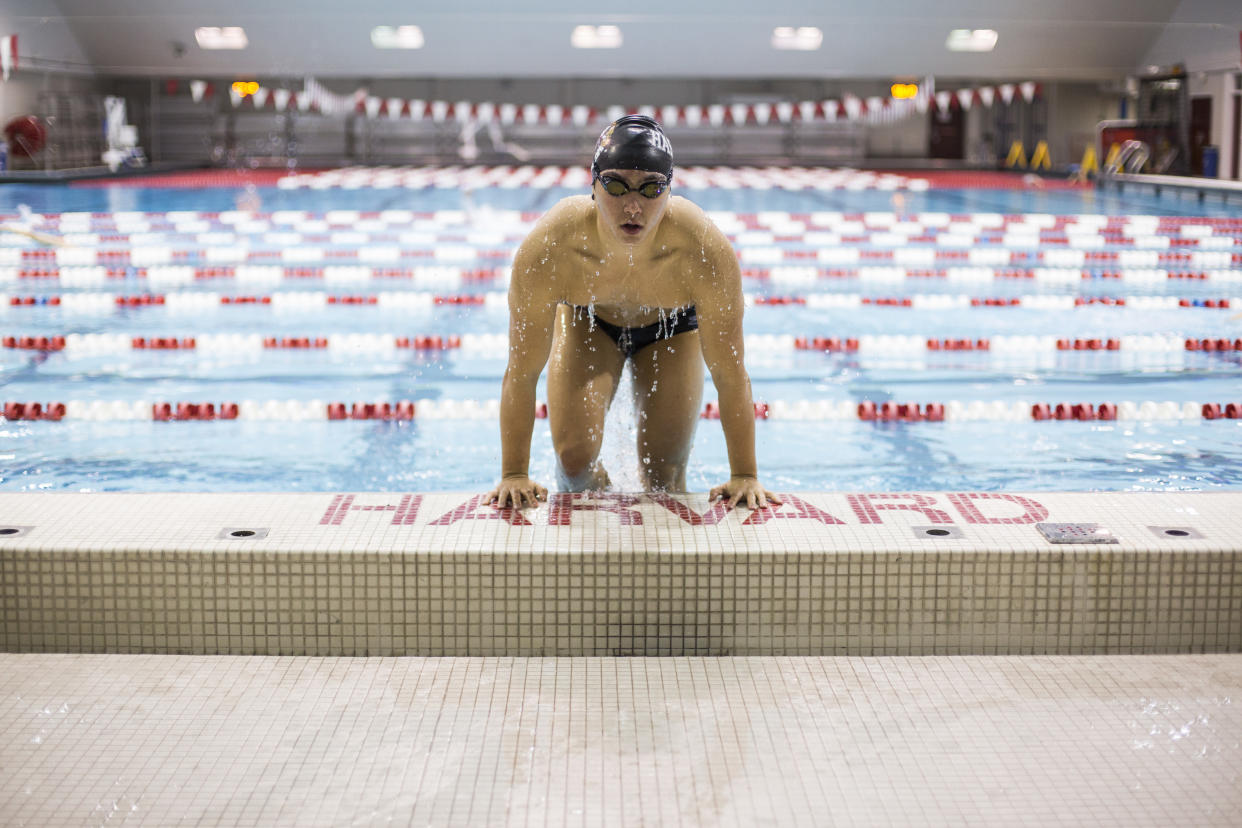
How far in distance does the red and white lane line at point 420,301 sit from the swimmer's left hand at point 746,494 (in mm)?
5474

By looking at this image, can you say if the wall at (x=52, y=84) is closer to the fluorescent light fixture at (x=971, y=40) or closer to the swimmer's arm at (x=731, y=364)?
the fluorescent light fixture at (x=971, y=40)

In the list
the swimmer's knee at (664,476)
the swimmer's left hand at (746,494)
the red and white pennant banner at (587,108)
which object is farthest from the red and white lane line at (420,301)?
the red and white pennant banner at (587,108)

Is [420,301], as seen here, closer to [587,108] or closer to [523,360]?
[523,360]

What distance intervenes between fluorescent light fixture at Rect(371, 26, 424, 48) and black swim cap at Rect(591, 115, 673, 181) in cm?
1883

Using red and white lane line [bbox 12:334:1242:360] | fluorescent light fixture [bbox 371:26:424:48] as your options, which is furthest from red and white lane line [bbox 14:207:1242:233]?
fluorescent light fixture [bbox 371:26:424:48]

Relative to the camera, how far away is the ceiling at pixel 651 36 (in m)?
19.3

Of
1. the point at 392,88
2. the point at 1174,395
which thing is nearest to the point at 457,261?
the point at 1174,395

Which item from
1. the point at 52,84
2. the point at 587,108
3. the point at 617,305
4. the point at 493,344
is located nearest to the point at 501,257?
the point at 493,344

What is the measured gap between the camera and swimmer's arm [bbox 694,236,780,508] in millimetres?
2742

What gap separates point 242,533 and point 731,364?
1.12 metres

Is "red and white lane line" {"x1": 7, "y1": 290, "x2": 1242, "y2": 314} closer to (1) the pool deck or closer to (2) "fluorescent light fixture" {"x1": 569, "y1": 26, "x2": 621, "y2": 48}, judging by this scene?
(1) the pool deck

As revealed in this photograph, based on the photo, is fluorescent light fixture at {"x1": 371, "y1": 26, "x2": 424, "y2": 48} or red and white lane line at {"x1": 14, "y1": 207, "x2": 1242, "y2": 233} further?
fluorescent light fixture at {"x1": 371, "y1": 26, "x2": 424, "y2": 48}

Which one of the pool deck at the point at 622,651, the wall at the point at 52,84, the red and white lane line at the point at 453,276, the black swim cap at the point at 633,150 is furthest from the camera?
the wall at the point at 52,84

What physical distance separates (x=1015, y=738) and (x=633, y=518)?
3.12 feet
